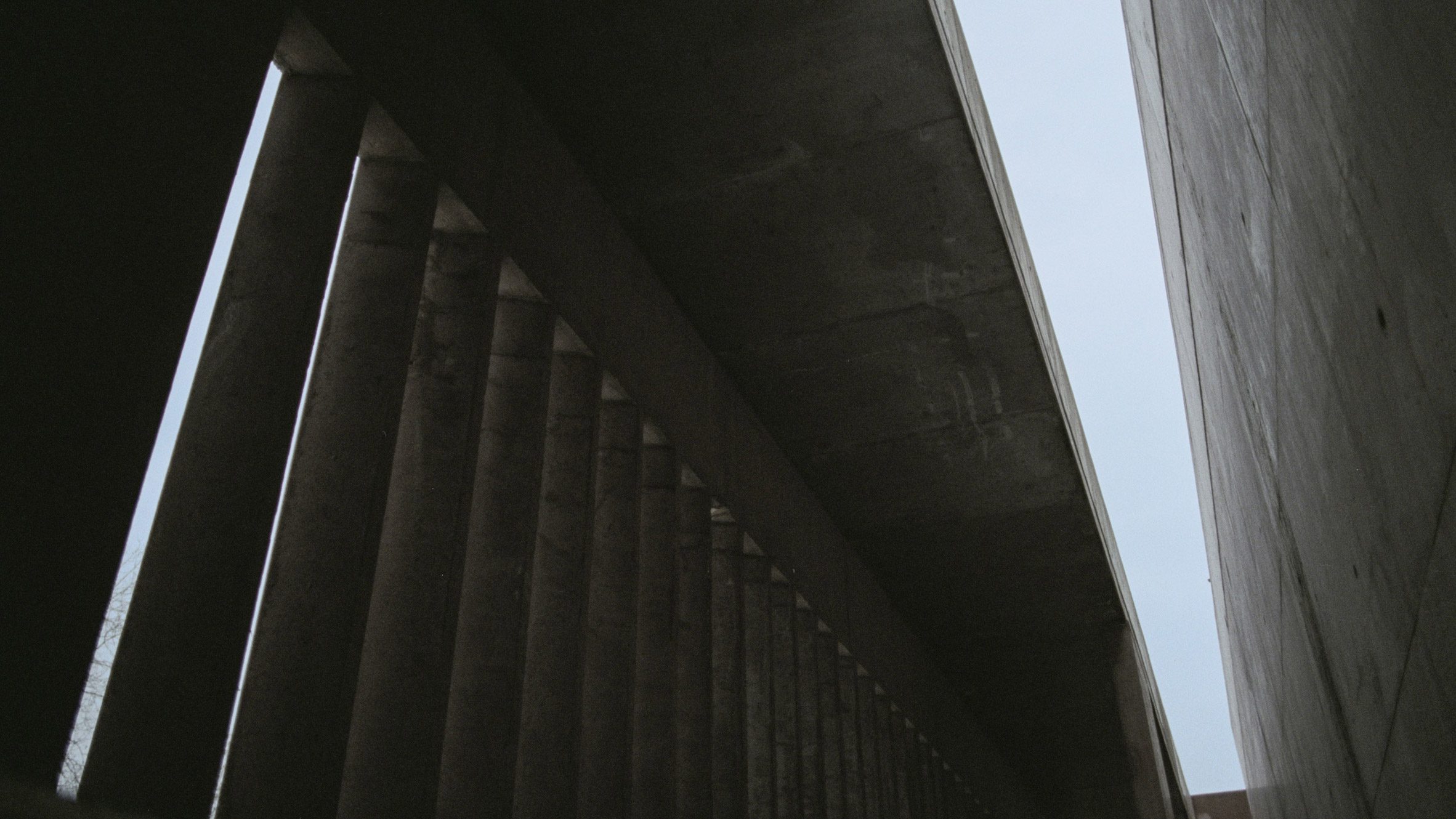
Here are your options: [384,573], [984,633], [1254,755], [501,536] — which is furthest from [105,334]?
[1254,755]

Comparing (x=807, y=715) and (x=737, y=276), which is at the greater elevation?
(x=737, y=276)

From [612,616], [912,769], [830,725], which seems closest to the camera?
[612,616]

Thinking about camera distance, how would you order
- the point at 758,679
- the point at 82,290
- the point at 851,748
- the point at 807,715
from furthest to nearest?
the point at 851,748, the point at 807,715, the point at 758,679, the point at 82,290

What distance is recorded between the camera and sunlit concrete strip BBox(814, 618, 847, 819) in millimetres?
11023

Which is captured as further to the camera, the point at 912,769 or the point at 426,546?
the point at 912,769

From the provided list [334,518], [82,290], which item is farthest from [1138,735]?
[82,290]

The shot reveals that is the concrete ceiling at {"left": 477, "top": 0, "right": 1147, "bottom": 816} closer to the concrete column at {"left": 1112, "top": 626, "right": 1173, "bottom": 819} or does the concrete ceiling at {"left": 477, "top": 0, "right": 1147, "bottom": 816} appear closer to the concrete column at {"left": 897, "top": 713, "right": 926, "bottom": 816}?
the concrete column at {"left": 897, "top": 713, "right": 926, "bottom": 816}

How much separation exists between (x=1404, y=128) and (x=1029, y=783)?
19.2 meters

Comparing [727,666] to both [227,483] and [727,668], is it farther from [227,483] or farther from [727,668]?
[227,483]

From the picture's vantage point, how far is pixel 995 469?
11.6m

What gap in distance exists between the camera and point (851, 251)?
879cm

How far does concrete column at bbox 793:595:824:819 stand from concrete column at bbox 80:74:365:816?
→ 6.52m

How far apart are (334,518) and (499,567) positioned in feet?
4.34

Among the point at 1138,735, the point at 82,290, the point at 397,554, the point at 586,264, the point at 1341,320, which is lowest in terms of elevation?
the point at 1341,320
